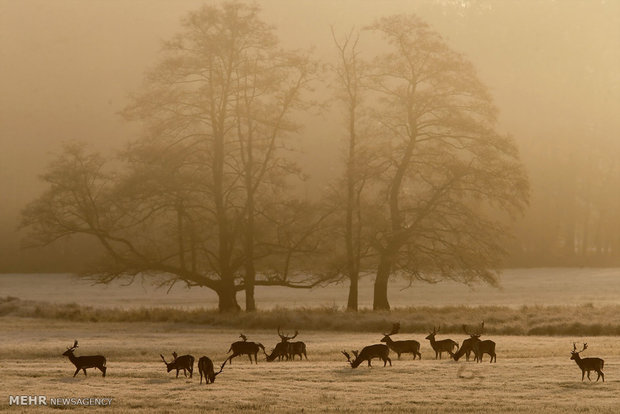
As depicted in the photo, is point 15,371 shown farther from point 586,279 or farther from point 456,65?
point 586,279

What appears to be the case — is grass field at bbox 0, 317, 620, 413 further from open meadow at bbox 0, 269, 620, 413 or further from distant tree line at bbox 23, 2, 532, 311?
distant tree line at bbox 23, 2, 532, 311

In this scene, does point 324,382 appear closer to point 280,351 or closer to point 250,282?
point 280,351

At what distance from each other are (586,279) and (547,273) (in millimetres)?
11959

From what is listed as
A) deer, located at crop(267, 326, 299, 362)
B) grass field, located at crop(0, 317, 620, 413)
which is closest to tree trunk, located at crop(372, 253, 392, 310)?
grass field, located at crop(0, 317, 620, 413)

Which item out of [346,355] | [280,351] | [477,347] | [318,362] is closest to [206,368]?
[346,355]

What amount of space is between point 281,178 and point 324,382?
27.9 m

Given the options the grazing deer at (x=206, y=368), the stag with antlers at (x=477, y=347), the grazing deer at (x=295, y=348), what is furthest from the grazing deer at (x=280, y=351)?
the grazing deer at (x=206, y=368)

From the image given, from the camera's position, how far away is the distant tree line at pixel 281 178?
52812mm

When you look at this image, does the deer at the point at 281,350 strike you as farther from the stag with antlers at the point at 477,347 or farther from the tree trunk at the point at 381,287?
the tree trunk at the point at 381,287

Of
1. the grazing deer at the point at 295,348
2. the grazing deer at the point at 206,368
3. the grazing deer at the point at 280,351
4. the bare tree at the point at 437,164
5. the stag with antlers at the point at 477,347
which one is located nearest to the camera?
the grazing deer at the point at 206,368

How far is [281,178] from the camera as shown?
54781mm

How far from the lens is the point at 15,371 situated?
29.8 metres

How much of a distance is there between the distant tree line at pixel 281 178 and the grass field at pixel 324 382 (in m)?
14.0

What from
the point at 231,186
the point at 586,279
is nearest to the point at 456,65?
the point at 231,186
